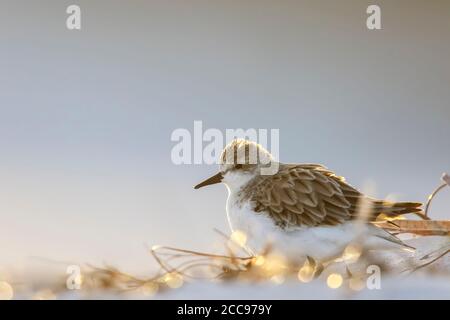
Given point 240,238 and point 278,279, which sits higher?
point 240,238

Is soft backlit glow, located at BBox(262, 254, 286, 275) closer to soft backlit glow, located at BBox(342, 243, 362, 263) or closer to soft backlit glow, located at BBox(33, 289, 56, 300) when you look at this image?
soft backlit glow, located at BBox(342, 243, 362, 263)

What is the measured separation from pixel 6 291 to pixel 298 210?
2.57 feet

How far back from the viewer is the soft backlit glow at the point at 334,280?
149 cm

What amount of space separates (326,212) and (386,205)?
0.14m

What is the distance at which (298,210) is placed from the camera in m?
1.45

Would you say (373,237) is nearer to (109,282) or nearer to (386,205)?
(386,205)

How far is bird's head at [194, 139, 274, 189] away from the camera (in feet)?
5.00

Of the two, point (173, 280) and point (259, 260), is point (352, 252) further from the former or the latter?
point (173, 280)

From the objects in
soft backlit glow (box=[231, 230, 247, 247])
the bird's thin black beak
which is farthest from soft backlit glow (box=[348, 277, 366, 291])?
the bird's thin black beak

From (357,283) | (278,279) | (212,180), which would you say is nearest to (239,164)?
(212,180)

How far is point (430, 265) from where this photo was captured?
1.54m

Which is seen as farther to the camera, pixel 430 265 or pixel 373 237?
pixel 430 265
